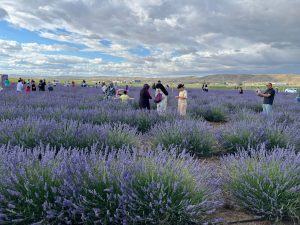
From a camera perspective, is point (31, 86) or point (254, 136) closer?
point (254, 136)

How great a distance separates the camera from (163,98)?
1064 cm

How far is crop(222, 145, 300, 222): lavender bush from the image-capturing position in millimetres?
2818

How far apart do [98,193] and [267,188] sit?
1.64 m

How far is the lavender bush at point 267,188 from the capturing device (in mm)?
2818

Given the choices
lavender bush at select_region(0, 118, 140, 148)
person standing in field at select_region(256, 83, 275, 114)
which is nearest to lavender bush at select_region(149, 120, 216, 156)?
lavender bush at select_region(0, 118, 140, 148)

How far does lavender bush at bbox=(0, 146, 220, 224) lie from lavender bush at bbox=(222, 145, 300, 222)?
17.7 inches

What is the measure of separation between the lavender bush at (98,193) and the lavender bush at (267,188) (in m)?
0.45

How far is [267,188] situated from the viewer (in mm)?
2945

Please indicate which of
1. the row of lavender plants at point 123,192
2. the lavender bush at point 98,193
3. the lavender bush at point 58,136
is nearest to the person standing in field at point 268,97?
the lavender bush at point 58,136

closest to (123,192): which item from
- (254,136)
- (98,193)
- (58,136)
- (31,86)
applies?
(98,193)

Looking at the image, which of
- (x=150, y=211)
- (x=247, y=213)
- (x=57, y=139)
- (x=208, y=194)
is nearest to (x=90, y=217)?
(x=150, y=211)

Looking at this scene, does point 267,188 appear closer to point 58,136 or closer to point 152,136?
point 152,136

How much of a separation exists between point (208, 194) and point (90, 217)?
1.04 metres

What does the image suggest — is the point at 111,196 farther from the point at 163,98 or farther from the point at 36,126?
the point at 163,98
